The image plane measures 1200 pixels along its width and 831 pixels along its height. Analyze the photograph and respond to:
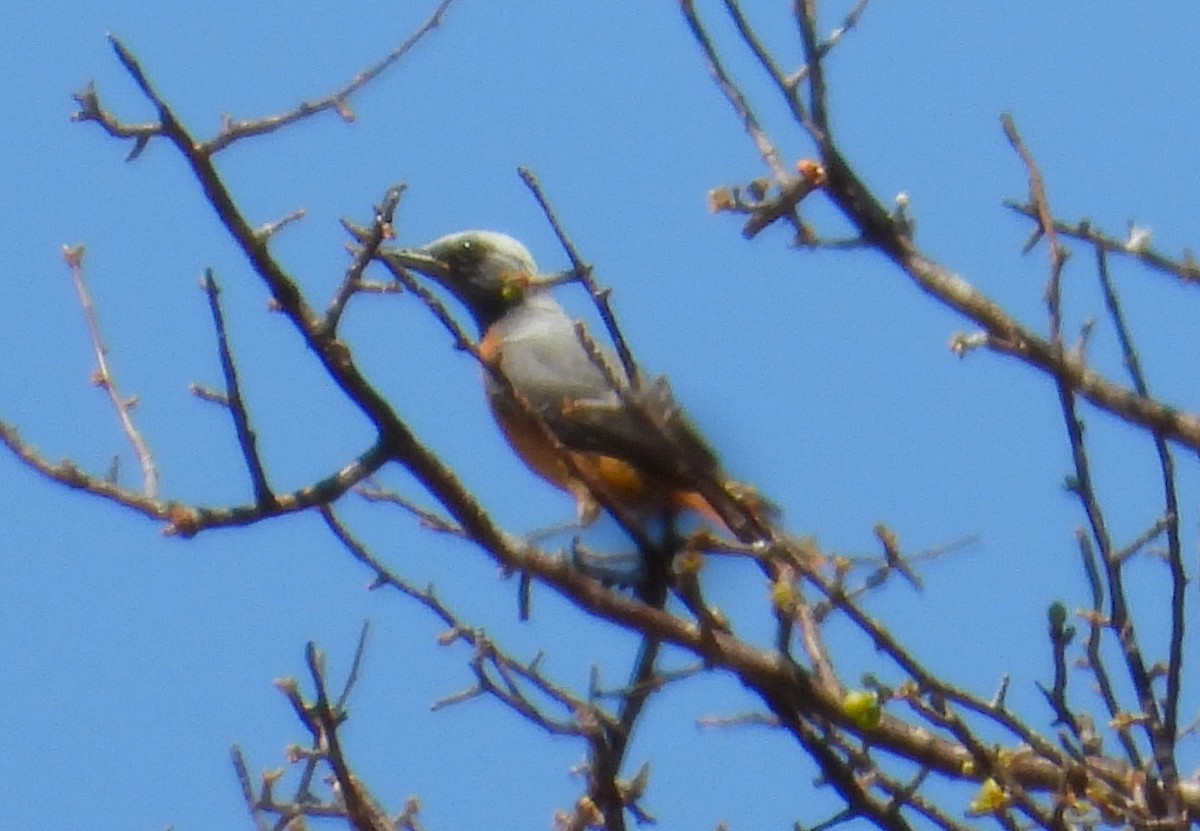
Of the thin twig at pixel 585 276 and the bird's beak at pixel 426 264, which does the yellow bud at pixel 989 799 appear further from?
the bird's beak at pixel 426 264

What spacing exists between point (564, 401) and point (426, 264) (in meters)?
3.29

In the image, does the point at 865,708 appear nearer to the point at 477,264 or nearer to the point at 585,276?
the point at 585,276

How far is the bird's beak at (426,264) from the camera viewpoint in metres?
8.49

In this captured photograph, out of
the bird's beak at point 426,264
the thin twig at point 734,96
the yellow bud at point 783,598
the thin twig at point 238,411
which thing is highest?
the bird's beak at point 426,264

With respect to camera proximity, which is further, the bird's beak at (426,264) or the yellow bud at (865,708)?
the bird's beak at (426,264)

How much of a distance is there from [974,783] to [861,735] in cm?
25

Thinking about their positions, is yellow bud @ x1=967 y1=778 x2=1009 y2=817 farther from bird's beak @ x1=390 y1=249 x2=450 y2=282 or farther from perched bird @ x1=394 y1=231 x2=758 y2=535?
bird's beak @ x1=390 y1=249 x2=450 y2=282

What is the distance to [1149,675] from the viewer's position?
10.7ft

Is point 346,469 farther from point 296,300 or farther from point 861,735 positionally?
point 861,735

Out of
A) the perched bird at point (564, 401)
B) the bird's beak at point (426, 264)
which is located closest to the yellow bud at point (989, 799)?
the perched bird at point (564, 401)

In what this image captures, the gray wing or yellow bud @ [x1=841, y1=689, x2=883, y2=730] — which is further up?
the gray wing

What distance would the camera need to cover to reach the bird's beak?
8492mm

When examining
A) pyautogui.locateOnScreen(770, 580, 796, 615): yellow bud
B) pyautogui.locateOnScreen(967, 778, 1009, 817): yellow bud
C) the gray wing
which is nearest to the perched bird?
the gray wing

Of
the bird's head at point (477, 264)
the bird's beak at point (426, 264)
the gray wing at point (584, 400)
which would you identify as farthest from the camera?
the bird's head at point (477, 264)
